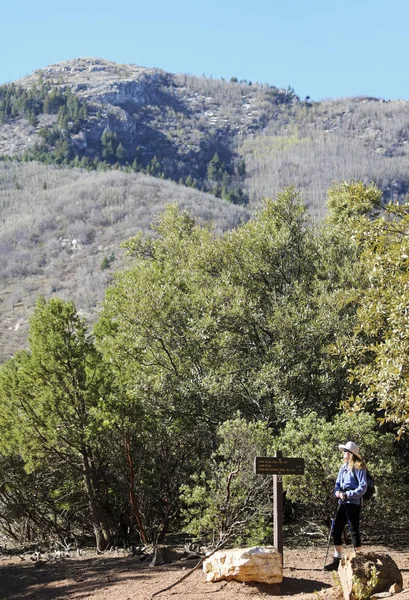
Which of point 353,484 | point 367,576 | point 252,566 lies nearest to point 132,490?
point 252,566

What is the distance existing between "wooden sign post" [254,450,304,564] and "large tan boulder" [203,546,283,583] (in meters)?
0.49

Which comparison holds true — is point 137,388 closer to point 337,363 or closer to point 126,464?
point 126,464

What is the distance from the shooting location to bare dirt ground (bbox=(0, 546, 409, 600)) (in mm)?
8867

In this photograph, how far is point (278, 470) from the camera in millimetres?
9938

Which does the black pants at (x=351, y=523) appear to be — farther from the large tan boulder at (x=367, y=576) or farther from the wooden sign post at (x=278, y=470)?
the large tan boulder at (x=367, y=576)

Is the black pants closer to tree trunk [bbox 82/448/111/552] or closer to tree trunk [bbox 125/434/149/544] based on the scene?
tree trunk [bbox 125/434/149/544]

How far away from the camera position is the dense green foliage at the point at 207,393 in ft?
41.0

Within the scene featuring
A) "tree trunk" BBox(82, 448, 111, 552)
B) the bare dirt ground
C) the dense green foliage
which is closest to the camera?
the bare dirt ground

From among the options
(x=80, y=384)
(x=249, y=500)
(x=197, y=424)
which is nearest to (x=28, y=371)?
(x=80, y=384)

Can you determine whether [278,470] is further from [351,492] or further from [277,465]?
[351,492]

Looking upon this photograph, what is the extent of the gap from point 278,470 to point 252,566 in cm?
140

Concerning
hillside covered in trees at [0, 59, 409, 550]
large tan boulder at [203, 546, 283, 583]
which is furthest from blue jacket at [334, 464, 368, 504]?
large tan boulder at [203, 546, 283, 583]

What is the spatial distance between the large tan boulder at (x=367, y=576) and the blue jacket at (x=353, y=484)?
1035 mm

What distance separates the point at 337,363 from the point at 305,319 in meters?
1.16
